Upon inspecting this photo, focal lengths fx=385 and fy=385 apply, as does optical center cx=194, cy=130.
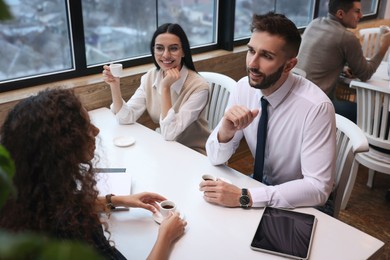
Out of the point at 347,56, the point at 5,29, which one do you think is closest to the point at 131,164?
the point at 5,29

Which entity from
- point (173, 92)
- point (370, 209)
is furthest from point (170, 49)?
point (370, 209)

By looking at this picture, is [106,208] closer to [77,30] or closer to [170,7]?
[77,30]

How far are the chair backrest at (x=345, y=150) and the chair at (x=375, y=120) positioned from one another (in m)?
0.74

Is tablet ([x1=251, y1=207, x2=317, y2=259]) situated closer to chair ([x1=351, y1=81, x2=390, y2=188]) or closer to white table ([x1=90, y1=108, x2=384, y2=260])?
white table ([x1=90, y1=108, x2=384, y2=260])

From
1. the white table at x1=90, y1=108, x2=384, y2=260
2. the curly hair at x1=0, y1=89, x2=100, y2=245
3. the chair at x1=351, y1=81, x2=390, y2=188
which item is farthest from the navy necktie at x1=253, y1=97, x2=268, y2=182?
the chair at x1=351, y1=81, x2=390, y2=188

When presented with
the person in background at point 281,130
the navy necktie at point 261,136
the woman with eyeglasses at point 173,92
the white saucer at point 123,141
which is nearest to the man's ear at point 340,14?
the woman with eyeglasses at point 173,92

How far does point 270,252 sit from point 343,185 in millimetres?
650

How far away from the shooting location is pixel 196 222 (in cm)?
123

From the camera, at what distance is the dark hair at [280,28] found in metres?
1.47

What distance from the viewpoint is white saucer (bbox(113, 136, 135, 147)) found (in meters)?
1.76

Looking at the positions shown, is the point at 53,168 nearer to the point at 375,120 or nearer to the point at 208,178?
the point at 208,178

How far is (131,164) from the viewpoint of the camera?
160 centimetres

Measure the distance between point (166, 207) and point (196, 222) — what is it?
11 centimetres

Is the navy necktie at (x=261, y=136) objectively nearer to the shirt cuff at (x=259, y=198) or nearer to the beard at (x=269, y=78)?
the beard at (x=269, y=78)
